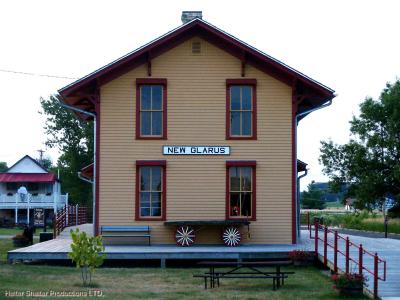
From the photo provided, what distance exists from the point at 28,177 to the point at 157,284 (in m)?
48.3

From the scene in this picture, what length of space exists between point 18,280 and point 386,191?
31303 millimetres

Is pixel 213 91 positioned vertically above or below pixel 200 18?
below

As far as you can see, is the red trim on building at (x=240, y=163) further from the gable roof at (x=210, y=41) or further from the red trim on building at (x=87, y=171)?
the red trim on building at (x=87, y=171)

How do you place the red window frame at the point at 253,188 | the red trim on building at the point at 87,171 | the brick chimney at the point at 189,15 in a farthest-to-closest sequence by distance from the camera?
the red trim on building at the point at 87,171 < the brick chimney at the point at 189,15 < the red window frame at the point at 253,188

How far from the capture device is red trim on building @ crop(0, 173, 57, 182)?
201 feet

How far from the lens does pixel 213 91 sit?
21828mm

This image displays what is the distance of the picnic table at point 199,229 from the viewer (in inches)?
822

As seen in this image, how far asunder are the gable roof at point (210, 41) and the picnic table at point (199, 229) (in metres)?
4.37

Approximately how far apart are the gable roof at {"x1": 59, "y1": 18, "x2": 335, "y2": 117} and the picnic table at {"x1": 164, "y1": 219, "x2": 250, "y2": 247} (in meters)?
4.37

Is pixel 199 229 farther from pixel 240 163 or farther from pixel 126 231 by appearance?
pixel 240 163

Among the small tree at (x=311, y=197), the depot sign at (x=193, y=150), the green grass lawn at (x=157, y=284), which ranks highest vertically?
the depot sign at (x=193, y=150)

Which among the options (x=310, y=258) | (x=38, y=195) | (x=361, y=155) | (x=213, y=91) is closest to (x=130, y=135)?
(x=213, y=91)

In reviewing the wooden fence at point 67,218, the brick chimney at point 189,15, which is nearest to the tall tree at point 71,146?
the wooden fence at point 67,218

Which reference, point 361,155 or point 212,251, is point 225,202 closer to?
point 212,251
